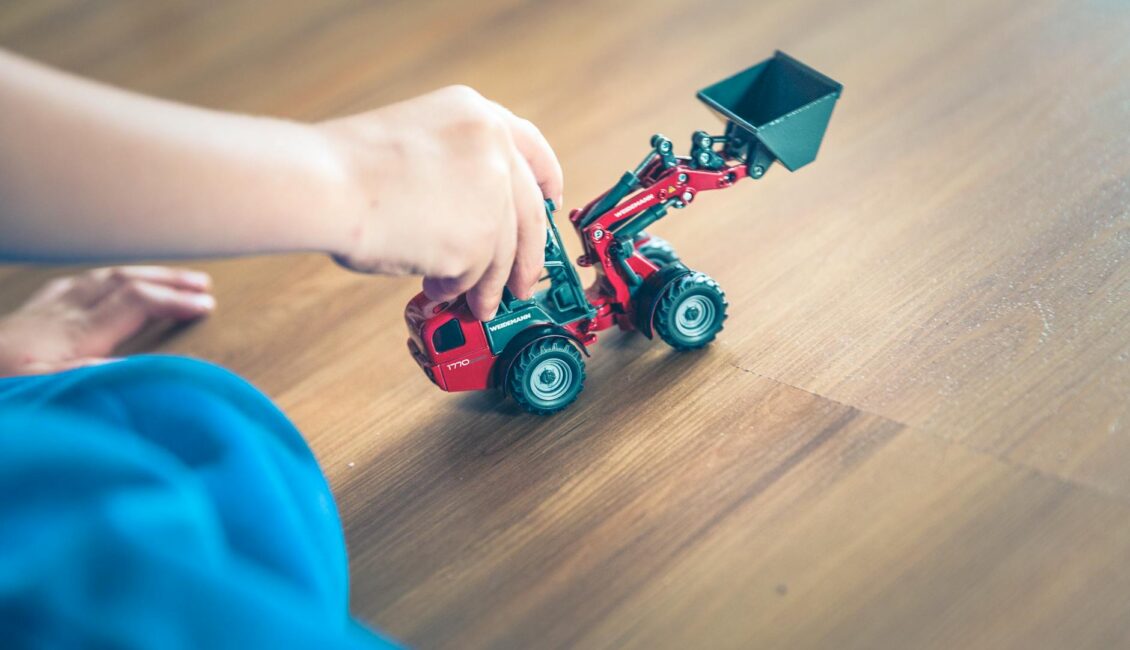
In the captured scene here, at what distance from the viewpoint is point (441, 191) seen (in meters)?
0.66

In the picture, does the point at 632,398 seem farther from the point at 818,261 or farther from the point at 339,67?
the point at 339,67

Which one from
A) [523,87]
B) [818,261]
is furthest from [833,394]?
[523,87]

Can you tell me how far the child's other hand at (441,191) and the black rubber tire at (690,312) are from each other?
16 cm

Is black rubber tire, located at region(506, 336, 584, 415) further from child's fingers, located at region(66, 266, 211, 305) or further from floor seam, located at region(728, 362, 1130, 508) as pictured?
child's fingers, located at region(66, 266, 211, 305)

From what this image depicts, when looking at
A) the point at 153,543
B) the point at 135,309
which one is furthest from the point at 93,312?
the point at 153,543

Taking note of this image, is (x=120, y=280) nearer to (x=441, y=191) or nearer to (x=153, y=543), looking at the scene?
(x=441, y=191)

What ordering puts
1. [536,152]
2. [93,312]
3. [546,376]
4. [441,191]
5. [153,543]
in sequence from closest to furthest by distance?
[153,543] < [441,191] < [536,152] < [546,376] < [93,312]

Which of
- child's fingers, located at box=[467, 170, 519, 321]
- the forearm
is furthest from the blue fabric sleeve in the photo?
child's fingers, located at box=[467, 170, 519, 321]

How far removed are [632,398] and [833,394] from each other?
0.54 ft

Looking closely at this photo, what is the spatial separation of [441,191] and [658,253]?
0.34 m

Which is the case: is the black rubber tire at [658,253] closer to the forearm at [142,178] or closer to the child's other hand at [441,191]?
the child's other hand at [441,191]

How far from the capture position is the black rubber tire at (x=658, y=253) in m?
0.95

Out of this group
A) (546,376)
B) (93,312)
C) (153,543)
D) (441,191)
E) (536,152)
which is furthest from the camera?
(93,312)

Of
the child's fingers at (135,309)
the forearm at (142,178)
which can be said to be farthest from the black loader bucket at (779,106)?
the child's fingers at (135,309)
